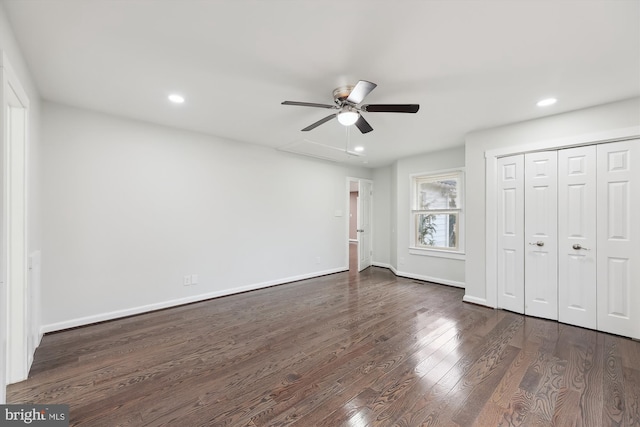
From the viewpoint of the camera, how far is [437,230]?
5129 mm

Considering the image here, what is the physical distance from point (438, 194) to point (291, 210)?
2.84 meters

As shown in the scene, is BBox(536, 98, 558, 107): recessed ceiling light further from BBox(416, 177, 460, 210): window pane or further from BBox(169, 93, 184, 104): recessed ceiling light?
BBox(169, 93, 184, 104): recessed ceiling light

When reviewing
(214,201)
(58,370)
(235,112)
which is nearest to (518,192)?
(235,112)

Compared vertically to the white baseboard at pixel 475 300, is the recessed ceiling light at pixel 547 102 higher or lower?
higher

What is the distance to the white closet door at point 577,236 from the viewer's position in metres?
2.98

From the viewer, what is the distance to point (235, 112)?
3.17m

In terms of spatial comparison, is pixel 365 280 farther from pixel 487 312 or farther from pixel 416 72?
pixel 416 72

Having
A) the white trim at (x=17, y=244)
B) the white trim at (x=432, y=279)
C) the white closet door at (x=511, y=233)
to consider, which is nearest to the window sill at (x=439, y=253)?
the white trim at (x=432, y=279)

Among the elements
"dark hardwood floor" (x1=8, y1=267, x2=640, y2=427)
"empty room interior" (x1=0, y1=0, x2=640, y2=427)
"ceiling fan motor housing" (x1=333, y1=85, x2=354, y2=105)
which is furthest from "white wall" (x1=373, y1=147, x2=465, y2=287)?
"ceiling fan motor housing" (x1=333, y1=85, x2=354, y2=105)

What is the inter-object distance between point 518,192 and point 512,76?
5.67ft

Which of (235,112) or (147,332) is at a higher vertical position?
(235,112)

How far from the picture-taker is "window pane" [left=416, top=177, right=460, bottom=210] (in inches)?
193
